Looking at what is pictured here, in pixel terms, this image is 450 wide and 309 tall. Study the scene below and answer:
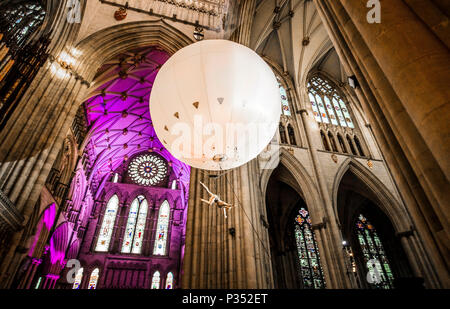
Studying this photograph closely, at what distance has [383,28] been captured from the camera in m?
2.37

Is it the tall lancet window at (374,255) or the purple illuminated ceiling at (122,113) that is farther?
the tall lancet window at (374,255)

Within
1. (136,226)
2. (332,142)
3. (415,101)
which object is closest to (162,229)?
(136,226)

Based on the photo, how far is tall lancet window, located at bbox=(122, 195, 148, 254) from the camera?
1839 centimetres

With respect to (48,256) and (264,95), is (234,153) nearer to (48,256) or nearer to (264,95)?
(264,95)

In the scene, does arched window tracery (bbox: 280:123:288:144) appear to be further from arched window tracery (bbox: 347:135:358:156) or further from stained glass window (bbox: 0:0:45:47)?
stained glass window (bbox: 0:0:45:47)

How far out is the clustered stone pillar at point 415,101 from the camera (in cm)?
186

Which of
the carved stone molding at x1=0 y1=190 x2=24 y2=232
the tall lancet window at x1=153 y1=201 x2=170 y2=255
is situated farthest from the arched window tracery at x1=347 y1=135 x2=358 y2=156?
the tall lancet window at x1=153 y1=201 x2=170 y2=255

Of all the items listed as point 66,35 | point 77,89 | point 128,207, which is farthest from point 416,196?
point 128,207

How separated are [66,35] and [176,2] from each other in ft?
17.7

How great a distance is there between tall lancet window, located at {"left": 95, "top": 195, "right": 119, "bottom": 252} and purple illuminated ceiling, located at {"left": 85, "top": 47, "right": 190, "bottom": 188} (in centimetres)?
244

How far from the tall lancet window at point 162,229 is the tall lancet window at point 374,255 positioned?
1396 cm

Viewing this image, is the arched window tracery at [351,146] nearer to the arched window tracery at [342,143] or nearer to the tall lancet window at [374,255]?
the arched window tracery at [342,143]

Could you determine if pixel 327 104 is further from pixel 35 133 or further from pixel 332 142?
pixel 35 133

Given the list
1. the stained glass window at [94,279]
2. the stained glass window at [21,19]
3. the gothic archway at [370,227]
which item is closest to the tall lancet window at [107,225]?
the stained glass window at [94,279]
